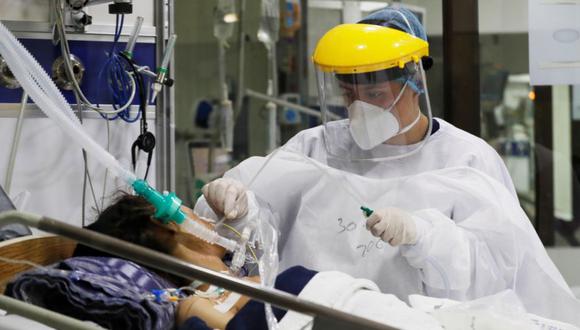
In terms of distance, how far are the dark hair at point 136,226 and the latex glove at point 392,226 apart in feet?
1.57

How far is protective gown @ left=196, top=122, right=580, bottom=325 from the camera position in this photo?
187 centimetres

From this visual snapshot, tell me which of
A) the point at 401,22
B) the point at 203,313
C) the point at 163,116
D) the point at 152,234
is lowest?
the point at 203,313

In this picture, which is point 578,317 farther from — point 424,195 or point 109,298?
point 109,298

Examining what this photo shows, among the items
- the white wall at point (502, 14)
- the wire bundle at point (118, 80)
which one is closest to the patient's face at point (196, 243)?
the wire bundle at point (118, 80)

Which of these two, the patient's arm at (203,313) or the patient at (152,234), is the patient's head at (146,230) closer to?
the patient at (152,234)

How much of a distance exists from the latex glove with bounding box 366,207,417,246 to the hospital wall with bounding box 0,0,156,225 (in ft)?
3.20

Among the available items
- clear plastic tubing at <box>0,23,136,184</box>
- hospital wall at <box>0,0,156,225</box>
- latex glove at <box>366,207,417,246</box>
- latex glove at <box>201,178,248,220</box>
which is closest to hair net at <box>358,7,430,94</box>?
latex glove at <box>366,207,417,246</box>

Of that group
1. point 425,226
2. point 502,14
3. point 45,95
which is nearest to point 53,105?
point 45,95

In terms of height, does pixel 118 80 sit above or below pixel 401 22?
below

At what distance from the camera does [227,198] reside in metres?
1.95

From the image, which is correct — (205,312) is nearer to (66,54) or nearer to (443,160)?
(443,160)

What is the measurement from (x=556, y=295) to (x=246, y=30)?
234 cm

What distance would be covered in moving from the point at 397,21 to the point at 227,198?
0.63 metres

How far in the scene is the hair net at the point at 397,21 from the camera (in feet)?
6.48
